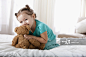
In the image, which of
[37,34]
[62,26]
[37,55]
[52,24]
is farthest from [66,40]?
[62,26]

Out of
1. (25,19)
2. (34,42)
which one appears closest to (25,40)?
(34,42)

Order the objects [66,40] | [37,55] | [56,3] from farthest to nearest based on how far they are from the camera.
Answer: [56,3], [66,40], [37,55]

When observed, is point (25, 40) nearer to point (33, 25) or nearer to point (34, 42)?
point (34, 42)

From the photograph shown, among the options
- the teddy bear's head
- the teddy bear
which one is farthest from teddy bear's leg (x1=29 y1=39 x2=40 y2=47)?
the teddy bear's head

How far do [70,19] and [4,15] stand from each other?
2036 millimetres

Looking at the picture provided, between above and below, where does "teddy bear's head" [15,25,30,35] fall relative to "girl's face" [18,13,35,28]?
below

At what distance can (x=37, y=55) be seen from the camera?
56 centimetres

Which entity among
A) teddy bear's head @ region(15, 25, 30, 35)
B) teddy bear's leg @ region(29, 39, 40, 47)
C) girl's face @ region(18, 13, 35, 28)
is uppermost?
girl's face @ region(18, 13, 35, 28)

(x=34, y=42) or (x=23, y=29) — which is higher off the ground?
(x=23, y=29)

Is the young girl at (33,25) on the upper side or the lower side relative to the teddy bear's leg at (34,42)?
upper

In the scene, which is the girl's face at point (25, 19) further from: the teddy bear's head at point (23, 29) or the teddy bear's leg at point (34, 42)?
the teddy bear's leg at point (34, 42)

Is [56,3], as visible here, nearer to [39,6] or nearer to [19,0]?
[39,6]

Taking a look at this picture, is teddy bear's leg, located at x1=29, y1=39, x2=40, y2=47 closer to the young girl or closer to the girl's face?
the young girl

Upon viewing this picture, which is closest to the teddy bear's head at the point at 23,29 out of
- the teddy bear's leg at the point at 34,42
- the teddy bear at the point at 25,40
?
the teddy bear at the point at 25,40
